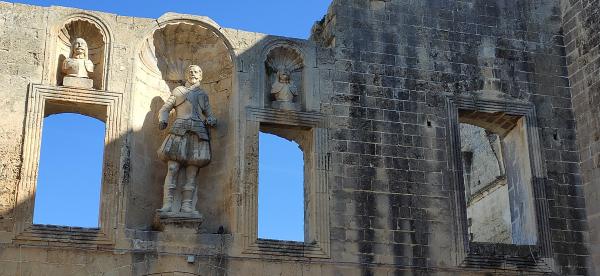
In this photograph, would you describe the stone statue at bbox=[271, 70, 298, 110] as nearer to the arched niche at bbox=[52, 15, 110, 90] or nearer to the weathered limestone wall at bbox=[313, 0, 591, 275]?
the weathered limestone wall at bbox=[313, 0, 591, 275]

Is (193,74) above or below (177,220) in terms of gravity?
above

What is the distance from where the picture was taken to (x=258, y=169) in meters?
13.7

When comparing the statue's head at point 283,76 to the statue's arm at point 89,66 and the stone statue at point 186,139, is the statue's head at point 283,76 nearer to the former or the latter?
the stone statue at point 186,139

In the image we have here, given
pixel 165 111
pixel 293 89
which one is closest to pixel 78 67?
pixel 165 111

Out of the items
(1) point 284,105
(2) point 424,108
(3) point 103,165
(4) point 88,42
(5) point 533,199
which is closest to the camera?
(3) point 103,165

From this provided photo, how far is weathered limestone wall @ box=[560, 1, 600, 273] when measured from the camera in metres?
14.8

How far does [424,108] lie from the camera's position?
14828 millimetres

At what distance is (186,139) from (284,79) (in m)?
1.96

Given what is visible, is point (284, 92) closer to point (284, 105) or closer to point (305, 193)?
point (284, 105)

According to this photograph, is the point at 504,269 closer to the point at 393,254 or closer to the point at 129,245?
the point at 393,254

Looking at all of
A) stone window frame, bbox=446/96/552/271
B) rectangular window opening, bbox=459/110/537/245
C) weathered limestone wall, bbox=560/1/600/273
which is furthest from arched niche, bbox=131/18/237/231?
weathered limestone wall, bbox=560/1/600/273

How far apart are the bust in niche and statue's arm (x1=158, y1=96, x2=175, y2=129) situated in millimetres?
1080

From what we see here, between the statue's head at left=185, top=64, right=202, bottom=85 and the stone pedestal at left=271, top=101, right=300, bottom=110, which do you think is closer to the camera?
the statue's head at left=185, top=64, right=202, bottom=85

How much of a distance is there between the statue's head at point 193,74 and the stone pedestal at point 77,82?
1485 millimetres
